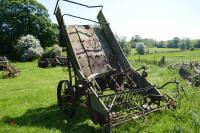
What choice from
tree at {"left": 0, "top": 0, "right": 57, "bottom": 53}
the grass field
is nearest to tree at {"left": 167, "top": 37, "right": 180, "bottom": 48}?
tree at {"left": 0, "top": 0, "right": 57, "bottom": 53}

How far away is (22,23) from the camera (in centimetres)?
5038

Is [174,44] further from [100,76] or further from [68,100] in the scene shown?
[68,100]

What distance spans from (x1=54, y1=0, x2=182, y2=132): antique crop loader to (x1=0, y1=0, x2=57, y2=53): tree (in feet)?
134

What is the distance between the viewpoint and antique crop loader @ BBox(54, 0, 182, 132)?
786 centimetres

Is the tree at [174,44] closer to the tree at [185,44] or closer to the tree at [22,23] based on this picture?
the tree at [185,44]

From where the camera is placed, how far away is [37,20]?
50500 millimetres

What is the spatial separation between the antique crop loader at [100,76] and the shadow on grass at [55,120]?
0.34m

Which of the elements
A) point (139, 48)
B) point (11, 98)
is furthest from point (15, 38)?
point (139, 48)

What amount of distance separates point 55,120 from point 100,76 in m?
2.10

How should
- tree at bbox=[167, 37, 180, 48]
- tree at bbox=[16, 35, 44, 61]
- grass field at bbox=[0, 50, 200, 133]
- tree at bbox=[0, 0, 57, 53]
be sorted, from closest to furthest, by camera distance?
grass field at bbox=[0, 50, 200, 133]
tree at bbox=[16, 35, 44, 61]
tree at bbox=[0, 0, 57, 53]
tree at bbox=[167, 37, 180, 48]

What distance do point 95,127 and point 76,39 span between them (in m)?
3.45

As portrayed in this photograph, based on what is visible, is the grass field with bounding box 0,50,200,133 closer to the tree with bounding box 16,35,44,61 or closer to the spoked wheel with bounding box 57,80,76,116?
the spoked wheel with bounding box 57,80,76,116

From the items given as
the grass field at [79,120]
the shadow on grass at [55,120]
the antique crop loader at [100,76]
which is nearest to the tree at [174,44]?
the antique crop loader at [100,76]

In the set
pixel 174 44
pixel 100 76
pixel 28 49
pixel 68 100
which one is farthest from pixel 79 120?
pixel 174 44
